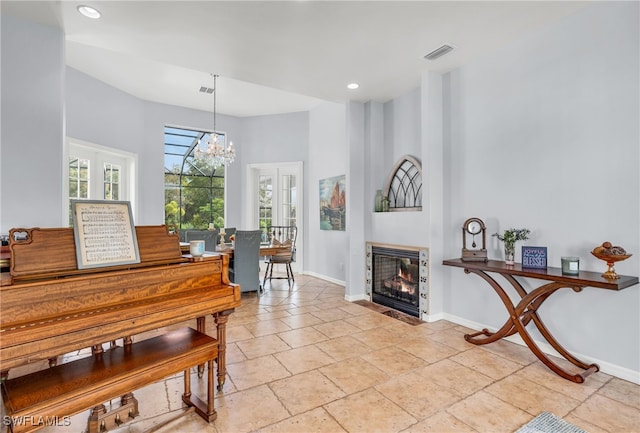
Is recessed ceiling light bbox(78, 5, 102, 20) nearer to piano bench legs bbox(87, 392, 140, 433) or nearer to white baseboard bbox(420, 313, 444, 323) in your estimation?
piano bench legs bbox(87, 392, 140, 433)

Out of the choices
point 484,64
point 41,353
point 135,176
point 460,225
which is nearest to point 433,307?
point 460,225

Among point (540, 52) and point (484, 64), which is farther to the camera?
point (484, 64)

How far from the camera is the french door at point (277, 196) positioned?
6891mm

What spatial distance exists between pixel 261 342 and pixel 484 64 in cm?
374

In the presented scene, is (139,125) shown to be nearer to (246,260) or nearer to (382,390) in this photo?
(246,260)

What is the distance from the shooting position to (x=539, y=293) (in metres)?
2.69

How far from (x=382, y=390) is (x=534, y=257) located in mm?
1748

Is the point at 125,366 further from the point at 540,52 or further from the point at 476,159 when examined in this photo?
the point at 540,52

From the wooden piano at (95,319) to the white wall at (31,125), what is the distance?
1469mm

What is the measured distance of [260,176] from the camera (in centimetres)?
735

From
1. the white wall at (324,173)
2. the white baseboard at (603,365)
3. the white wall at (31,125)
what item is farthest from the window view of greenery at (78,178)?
the white baseboard at (603,365)

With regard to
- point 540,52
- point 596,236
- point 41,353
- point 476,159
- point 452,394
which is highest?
point 540,52

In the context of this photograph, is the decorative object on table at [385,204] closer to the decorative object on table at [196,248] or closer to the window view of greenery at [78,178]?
the decorative object on table at [196,248]

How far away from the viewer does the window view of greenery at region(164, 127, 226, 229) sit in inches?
271
